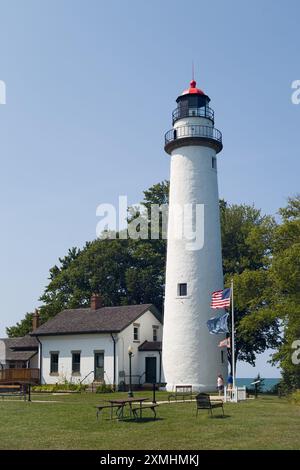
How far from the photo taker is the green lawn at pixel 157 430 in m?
14.3

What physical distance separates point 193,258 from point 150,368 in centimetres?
819

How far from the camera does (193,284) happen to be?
114ft

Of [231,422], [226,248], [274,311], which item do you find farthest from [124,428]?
[226,248]

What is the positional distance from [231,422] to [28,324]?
38.9 metres

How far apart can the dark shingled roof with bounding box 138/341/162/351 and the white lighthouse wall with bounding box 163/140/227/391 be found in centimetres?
266

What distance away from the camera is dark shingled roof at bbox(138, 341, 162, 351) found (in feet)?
126

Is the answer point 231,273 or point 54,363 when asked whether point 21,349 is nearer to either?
point 54,363

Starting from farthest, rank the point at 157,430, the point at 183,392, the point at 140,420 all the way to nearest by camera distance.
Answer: the point at 183,392, the point at 140,420, the point at 157,430

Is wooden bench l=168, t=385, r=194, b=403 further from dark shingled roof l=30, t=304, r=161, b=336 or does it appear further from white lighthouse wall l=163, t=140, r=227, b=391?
dark shingled roof l=30, t=304, r=161, b=336

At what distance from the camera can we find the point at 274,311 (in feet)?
102

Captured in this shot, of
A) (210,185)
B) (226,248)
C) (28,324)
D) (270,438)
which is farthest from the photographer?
(28,324)

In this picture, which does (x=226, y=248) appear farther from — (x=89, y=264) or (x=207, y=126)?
(x=89, y=264)

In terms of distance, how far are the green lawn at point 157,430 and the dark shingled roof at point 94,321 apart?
15408 millimetres

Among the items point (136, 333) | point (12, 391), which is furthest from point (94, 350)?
point (12, 391)
